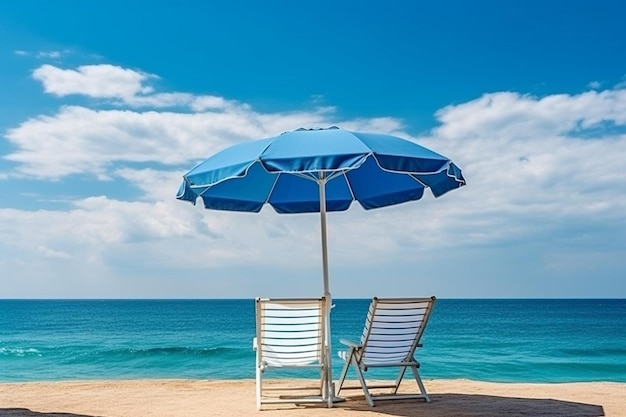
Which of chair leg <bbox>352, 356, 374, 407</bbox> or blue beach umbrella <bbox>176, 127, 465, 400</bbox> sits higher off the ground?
blue beach umbrella <bbox>176, 127, 465, 400</bbox>

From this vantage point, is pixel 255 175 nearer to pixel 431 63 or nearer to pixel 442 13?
pixel 442 13

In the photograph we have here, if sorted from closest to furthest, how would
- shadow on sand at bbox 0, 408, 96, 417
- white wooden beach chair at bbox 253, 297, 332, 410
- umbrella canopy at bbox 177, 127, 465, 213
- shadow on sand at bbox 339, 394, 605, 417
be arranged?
1. umbrella canopy at bbox 177, 127, 465, 213
2. shadow on sand at bbox 339, 394, 605, 417
3. shadow on sand at bbox 0, 408, 96, 417
4. white wooden beach chair at bbox 253, 297, 332, 410

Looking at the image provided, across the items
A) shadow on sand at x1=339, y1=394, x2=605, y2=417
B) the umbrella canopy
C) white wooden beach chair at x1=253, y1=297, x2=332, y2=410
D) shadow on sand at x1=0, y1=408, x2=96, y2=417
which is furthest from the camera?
white wooden beach chair at x1=253, y1=297, x2=332, y2=410

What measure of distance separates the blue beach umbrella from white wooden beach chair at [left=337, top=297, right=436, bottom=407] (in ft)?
1.01

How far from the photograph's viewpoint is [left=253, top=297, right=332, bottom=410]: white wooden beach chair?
551cm

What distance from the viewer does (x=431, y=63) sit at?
54.4 feet

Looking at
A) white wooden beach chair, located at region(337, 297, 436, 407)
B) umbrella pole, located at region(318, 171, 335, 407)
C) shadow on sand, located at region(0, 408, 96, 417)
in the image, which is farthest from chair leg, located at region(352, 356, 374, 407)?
shadow on sand, located at region(0, 408, 96, 417)

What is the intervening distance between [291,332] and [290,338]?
0.06 m

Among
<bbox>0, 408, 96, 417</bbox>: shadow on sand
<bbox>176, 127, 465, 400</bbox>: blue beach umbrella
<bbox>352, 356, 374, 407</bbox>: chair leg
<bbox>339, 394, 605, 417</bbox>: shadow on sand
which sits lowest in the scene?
<bbox>339, 394, 605, 417</bbox>: shadow on sand

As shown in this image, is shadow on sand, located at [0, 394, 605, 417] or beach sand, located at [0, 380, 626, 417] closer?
shadow on sand, located at [0, 394, 605, 417]

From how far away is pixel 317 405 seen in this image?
5672 millimetres

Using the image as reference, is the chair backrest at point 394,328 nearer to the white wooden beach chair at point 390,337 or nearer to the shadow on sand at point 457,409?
the white wooden beach chair at point 390,337

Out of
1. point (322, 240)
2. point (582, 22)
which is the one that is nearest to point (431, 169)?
point (322, 240)

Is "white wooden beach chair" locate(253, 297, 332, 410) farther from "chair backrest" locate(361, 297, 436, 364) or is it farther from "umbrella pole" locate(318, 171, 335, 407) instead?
"chair backrest" locate(361, 297, 436, 364)
